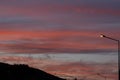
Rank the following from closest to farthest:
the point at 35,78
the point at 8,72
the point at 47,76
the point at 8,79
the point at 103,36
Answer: the point at 103,36 < the point at 8,79 < the point at 8,72 < the point at 35,78 < the point at 47,76

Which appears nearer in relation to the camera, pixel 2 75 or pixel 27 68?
pixel 2 75

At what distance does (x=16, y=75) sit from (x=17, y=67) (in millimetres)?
4486

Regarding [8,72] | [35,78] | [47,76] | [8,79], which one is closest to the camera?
[8,79]

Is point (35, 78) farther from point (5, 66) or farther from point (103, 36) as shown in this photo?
point (103, 36)

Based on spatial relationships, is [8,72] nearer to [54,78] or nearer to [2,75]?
[2,75]

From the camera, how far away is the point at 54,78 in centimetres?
17350

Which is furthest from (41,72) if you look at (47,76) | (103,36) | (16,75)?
(103,36)

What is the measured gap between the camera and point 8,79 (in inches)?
5576

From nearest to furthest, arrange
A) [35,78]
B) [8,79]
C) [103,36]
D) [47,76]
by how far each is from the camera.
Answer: [103,36]
[8,79]
[35,78]
[47,76]

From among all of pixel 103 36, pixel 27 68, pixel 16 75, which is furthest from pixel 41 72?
Result: pixel 103 36

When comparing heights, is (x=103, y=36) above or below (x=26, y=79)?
below

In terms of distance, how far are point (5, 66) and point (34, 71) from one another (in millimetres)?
13707

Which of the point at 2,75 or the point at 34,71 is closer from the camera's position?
the point at 2,75

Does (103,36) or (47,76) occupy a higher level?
(47,76)
